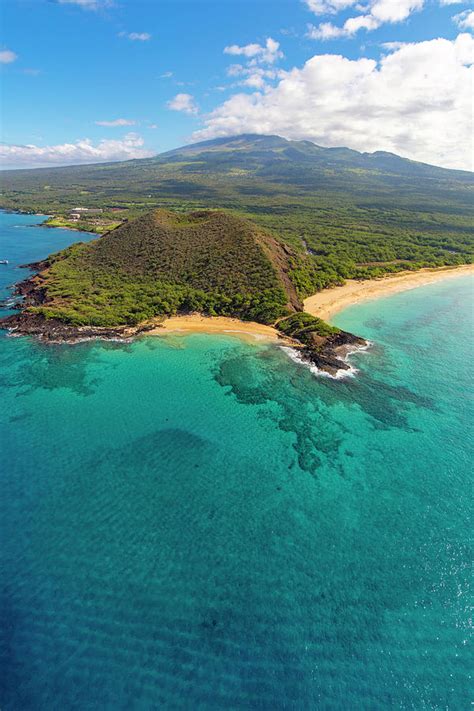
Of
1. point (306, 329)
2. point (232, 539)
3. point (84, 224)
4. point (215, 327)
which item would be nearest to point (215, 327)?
point (215, 327)

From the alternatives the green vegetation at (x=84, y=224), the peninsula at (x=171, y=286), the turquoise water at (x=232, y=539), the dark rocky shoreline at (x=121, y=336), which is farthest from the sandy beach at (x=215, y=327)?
the green vegetation at (x=84, y=224)

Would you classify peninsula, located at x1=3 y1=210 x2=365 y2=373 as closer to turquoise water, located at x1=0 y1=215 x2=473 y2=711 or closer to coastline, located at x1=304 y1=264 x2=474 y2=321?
coastline, located at x1=304 y1=264 x2=474 y2=321

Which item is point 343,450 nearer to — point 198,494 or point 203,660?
point 198,494

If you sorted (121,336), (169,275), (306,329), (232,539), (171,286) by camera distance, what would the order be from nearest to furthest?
(232,539) → (121,336) → (306,329) → (171,286) → (169,275)

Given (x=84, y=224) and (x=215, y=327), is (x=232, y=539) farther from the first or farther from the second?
(x=84, y=224)

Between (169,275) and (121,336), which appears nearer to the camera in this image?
(121,336)

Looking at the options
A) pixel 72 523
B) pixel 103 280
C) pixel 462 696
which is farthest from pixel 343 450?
pixel 103 280

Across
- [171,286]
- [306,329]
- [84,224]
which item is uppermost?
[84,224]
